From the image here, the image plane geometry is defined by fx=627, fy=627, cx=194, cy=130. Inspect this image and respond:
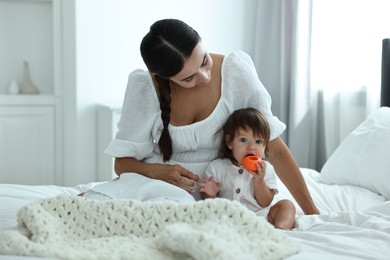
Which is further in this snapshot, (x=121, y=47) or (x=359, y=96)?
(x=121, y=47)

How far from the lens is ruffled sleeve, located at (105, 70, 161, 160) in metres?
1.79

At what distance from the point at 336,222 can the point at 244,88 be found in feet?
1.55

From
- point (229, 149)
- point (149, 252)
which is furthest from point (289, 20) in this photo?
point (149, 252)

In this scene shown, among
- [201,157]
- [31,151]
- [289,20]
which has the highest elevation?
[289,20]

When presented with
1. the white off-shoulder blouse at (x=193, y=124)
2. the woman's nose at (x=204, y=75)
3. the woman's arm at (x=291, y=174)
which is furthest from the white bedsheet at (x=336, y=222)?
the woman's nose at (x=204, y=75)

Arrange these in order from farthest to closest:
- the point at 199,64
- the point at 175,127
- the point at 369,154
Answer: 1. the point at 369,154
2. the point at 175,127
3. the point at 199,64

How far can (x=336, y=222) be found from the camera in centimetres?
155

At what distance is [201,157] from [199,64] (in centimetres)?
29

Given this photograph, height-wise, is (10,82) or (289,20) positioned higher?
(289,20)

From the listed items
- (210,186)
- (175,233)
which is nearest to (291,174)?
(210,186)

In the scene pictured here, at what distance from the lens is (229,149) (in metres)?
1.79

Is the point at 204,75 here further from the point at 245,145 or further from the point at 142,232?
the point at 142,232

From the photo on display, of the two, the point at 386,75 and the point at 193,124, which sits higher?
the point at 386,75

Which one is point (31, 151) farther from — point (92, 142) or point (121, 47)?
point (121, 47)
